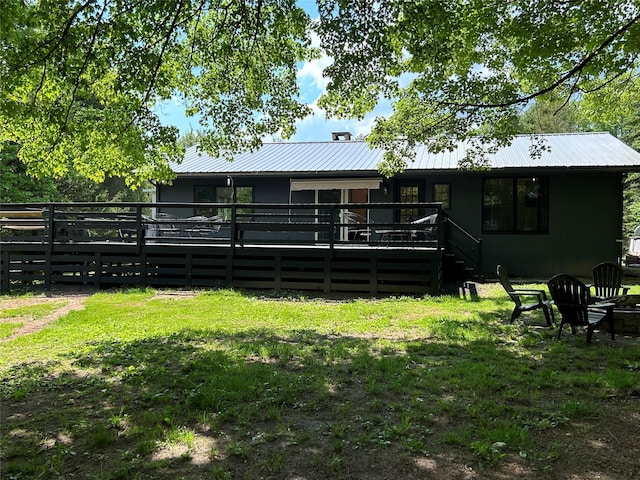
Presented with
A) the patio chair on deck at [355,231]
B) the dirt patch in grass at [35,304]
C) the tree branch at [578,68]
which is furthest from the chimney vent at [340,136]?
the dirt patch in grass at [35,304]

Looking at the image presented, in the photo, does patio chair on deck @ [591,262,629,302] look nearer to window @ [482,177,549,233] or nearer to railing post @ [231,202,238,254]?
window @ [482,177,549,233]

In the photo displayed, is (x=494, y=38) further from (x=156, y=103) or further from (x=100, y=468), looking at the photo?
(x=100, y=468)

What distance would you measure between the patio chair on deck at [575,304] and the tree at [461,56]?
3158mm

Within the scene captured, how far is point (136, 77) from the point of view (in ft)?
17.6

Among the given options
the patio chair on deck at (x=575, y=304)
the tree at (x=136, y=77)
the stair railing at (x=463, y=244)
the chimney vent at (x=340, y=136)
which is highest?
the chimney vent at (x=340, y=136)

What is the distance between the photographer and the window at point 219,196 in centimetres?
1380

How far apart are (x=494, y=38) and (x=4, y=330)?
8.76 metres

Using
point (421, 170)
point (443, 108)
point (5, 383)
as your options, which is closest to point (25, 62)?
point (5, 383)

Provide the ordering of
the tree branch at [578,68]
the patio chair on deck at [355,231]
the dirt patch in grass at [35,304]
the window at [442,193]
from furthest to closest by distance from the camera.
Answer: the window at [442,193], the patio chair on deck at [355,231], the tree branch at [578,68], the dirt patch in grass at [35,304]

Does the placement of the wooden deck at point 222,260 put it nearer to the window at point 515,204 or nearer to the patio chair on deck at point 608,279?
the patio chair on deck at point 608,279

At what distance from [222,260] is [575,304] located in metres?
6.81

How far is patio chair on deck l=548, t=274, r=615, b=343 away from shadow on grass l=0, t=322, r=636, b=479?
3.52 ft

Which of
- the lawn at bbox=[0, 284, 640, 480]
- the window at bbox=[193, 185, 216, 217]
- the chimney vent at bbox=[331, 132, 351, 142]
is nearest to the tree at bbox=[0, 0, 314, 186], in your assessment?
the lawn at bbox=[0, 284, 640, 480]

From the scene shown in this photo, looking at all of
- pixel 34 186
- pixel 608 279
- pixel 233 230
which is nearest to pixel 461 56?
pixel 608 279
